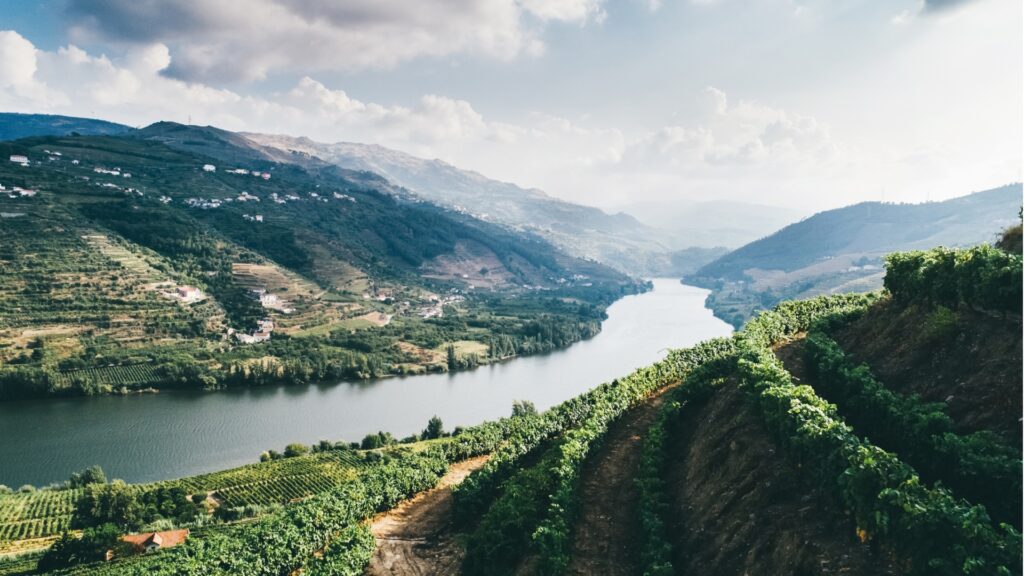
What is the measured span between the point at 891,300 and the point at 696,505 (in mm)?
13732

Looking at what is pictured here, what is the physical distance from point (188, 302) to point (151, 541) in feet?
312

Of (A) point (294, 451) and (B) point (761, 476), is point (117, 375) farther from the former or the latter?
(B) point (761, 476)

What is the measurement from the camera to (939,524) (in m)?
9.14

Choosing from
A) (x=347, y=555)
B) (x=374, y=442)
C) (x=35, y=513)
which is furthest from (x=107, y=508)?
(x=347, y=555)

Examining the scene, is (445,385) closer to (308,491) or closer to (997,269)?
(308,491)

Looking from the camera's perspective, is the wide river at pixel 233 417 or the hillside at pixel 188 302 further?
the hillside at pixel 188 302

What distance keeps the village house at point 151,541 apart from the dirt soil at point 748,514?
115ft

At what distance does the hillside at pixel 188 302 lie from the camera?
302ft

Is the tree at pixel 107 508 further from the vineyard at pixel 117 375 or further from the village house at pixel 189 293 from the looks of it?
the village house at pixel 189 293

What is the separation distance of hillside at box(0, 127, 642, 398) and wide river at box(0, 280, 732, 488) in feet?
19.5

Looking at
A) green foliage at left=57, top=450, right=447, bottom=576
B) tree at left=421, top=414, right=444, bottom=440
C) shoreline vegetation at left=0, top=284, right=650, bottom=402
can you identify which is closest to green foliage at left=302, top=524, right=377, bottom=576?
green foliage at left=57, top=450, right=447, bottom=576

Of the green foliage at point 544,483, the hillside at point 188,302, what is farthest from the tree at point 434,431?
the green foliage at point 544,483

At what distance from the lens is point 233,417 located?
77.8m

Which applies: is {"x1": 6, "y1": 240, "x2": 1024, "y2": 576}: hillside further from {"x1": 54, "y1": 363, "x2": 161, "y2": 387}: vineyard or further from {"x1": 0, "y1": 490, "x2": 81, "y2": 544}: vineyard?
{"x1": 54, "y1": 363, "x2": 161, "y2": 387}: vineyard
